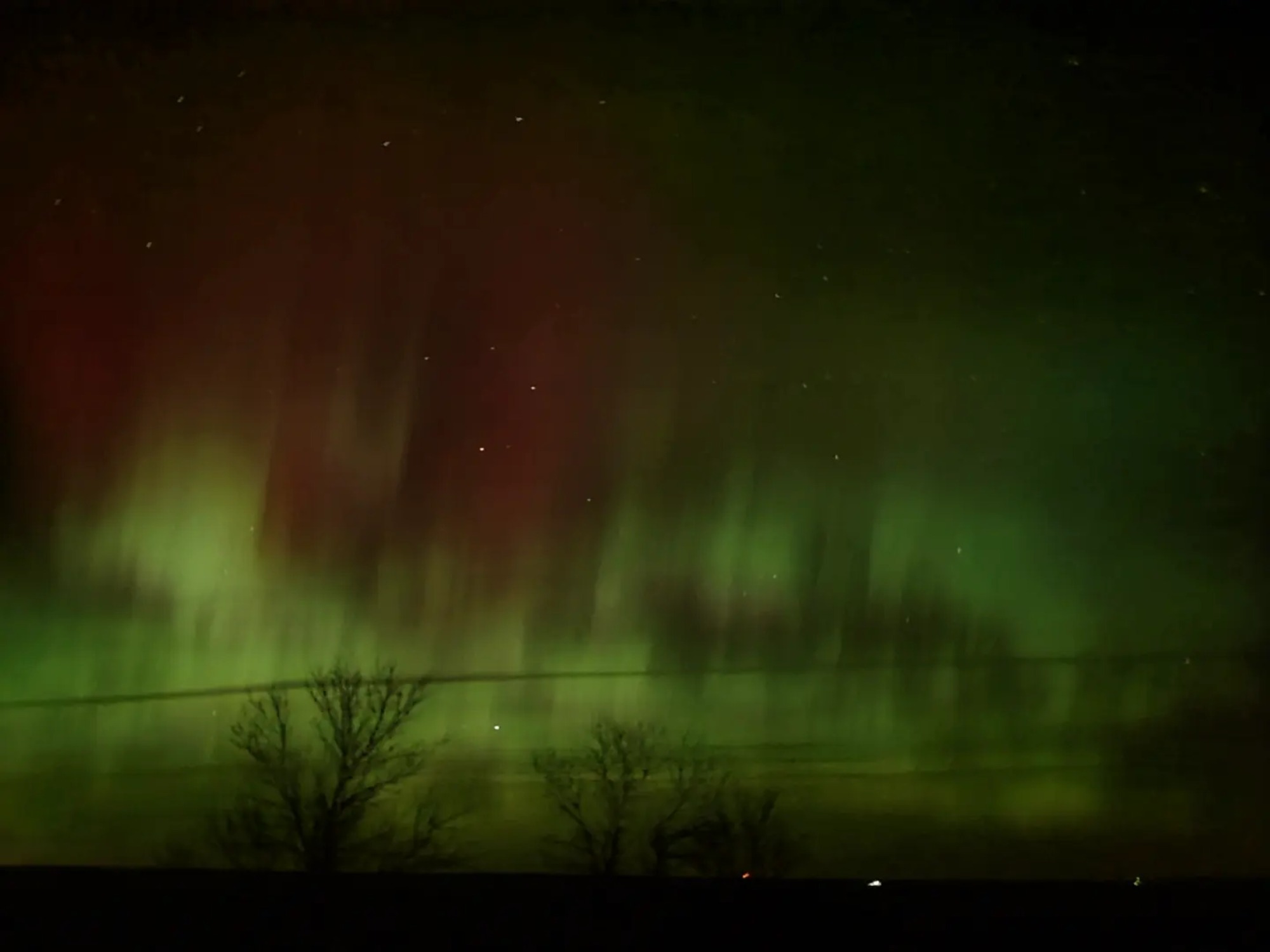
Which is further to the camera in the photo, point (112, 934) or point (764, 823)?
point (764, 823)

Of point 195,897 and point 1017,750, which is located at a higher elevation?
point 1017,750

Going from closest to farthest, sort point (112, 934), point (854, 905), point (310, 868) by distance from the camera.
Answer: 1. point (112, 934)
2. point (854, 905)
3. point (310, 868)

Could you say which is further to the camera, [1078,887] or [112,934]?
[1078,887]

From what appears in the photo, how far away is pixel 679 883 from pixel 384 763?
68.2 inches

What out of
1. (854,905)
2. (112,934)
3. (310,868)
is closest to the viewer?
(112,934)

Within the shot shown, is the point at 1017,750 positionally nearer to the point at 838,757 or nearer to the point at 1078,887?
the point at 838,757

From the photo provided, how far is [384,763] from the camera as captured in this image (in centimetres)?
461

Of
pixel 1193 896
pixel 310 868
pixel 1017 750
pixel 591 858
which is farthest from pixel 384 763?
pixel 1193 896

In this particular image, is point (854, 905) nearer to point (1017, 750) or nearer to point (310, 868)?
point (1017, 750)

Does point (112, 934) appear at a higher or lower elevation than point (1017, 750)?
lower

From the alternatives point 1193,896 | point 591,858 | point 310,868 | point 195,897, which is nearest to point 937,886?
point 1193,896

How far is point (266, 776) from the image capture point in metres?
4.61

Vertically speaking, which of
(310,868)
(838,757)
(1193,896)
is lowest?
(310,868)

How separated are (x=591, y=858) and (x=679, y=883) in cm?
123
